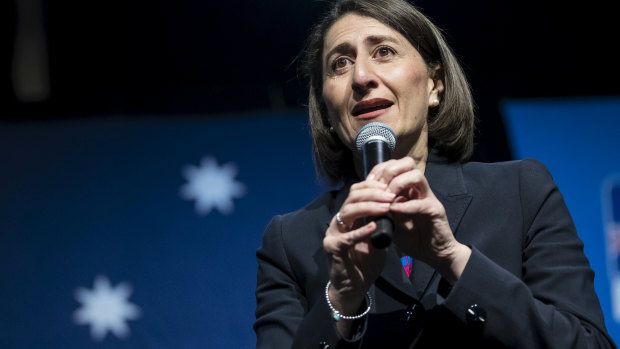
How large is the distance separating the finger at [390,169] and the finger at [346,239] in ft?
0.29

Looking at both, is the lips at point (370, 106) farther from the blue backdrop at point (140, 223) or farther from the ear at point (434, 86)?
the blue backdrop at point (140, 223)

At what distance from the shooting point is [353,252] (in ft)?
4.15

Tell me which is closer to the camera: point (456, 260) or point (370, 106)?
point (456, 260)

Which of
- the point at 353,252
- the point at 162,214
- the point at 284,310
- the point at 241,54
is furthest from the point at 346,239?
the point at 241,54

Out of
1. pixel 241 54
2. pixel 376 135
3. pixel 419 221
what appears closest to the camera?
pixel 419 221

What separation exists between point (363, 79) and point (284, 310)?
2.03 ft

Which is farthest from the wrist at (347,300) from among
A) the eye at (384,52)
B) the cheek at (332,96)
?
the eye at (384,52)

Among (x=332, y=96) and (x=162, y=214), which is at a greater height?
(x=162, y=214)

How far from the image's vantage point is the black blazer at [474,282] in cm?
124

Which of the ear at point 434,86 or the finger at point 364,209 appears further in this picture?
the ear at point 434,86

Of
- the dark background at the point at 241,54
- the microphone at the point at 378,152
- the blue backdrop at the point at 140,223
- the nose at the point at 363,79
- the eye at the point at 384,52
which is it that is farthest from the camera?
the dark background at the point at 241,54

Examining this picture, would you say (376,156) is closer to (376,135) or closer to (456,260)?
(376,135)

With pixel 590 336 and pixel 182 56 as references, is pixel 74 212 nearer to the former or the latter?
pixel 182 56

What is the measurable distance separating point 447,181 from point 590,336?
52 centimetres
